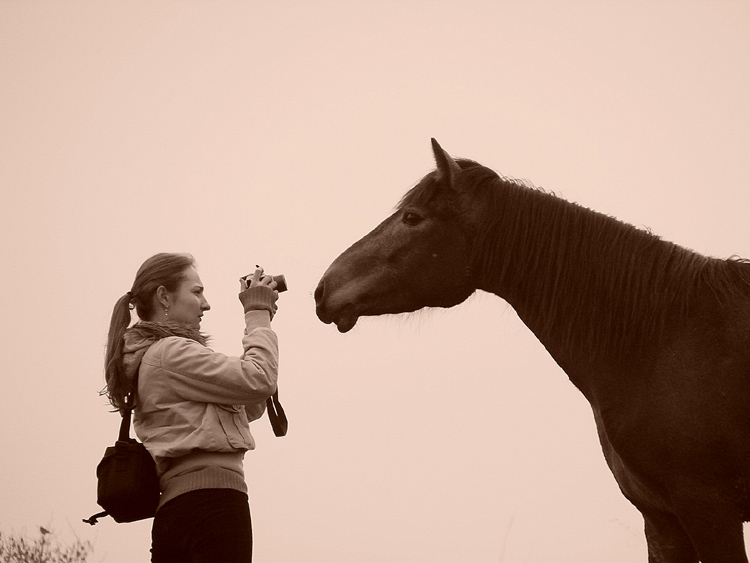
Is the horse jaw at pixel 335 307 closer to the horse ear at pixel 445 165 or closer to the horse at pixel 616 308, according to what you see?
the horse at pixel 616 308

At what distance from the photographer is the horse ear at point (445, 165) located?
3963 millimetres

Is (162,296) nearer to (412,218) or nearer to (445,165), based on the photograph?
(412,218)

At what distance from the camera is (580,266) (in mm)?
3725

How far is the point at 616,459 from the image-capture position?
367cm

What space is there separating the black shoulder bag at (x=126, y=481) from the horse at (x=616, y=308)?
126 cm

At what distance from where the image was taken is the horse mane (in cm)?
351

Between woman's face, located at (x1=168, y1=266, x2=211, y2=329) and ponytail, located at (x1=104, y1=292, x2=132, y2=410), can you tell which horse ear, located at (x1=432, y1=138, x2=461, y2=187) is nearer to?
woman's face, located at (x1=168, y1=266, x2=211, y2=329)

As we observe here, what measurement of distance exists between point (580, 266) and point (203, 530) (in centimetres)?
215

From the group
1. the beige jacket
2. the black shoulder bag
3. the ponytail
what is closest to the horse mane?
the beige jacket

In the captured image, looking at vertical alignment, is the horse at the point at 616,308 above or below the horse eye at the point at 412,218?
below

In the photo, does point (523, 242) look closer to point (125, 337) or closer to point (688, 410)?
point (688, 410)

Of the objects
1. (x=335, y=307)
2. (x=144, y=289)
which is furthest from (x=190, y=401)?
(x=335, y=307)

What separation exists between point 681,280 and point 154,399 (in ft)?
8.08

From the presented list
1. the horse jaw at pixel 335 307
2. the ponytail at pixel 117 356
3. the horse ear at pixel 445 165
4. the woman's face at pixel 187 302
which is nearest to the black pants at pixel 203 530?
the ponytail at pixel 117 356
